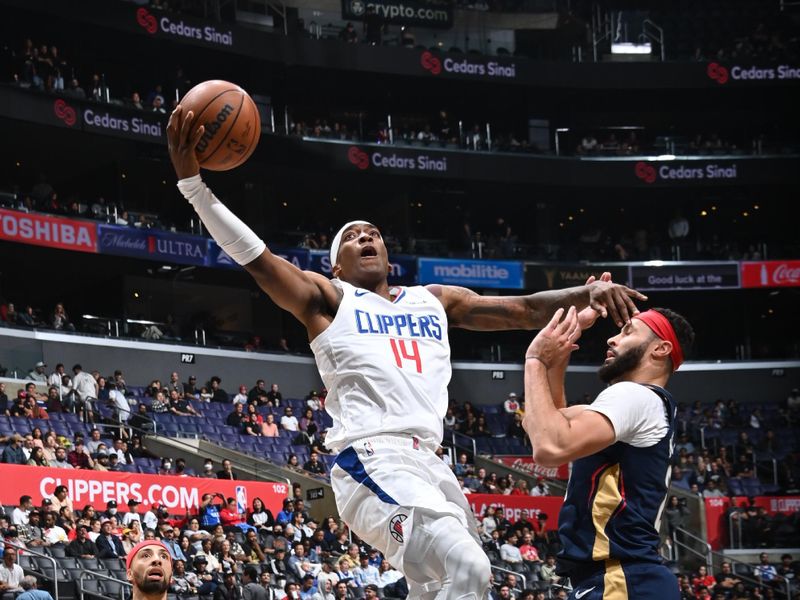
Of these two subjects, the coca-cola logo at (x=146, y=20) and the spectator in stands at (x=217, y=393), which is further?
the coca-cola logo at (x=146, y=20)

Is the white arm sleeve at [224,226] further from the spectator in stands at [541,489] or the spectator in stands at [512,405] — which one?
the spectator in stands at [512,405]

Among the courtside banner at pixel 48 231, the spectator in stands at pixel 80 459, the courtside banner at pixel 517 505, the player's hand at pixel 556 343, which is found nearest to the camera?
the player's hand at pixel 556 343

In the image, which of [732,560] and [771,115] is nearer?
[732,560]

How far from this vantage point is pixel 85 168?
34.0 metres

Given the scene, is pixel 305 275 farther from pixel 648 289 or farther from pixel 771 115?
pixel 771 115

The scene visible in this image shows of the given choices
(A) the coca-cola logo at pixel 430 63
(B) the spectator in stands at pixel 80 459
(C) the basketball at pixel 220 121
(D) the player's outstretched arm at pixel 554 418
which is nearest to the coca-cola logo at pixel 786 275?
(A) the coca-cola logo at pixel 430 63

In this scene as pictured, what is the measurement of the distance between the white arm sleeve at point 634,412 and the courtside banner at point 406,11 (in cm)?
3267

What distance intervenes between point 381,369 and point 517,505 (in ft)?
64.9

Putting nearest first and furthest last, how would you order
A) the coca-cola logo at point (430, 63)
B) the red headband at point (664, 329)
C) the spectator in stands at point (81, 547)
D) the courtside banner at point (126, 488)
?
the red headband at point (664, 329), the spectator in stands at point (81, 547), the courtside banner at point (126, 488), the coca-cola logo at point (430, 63)

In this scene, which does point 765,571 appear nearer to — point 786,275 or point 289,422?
point 289,422

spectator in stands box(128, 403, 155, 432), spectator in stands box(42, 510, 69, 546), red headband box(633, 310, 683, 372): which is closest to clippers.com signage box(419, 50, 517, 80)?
spectator in stands box(128, 403, 155, 432)

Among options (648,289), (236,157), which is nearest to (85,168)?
(648,289)

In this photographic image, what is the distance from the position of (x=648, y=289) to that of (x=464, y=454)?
1047cm

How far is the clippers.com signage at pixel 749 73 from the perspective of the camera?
37.0 m
